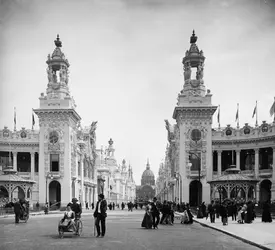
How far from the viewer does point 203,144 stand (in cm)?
7419

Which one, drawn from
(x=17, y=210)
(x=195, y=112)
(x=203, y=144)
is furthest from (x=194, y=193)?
(x=17, y=210)

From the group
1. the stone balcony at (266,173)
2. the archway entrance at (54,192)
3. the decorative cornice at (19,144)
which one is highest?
the decorative cornice at (19,144)

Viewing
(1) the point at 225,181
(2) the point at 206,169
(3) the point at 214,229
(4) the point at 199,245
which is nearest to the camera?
(4) the point at 199,245

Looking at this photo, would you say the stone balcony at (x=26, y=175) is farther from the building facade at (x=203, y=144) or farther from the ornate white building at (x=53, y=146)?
the building facade at (x=203, y=144)

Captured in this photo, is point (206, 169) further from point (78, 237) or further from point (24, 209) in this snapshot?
point (78, 237)

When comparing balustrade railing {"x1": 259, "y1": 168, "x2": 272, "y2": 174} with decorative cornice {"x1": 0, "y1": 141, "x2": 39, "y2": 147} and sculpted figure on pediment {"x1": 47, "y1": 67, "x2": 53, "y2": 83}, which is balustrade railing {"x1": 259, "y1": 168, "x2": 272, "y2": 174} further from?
sculpted figure on pediment {"x1": 47, "y1": 67, "x2": 53, "y2": 83}

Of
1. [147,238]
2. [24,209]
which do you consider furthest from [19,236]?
[24,209]

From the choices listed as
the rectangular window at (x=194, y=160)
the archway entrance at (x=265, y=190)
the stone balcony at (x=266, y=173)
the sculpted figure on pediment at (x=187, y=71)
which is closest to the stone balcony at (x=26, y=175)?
the rectangular window at (x=194, y=160)

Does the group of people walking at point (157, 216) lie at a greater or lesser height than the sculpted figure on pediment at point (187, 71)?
lesser

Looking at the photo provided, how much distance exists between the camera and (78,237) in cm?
2211

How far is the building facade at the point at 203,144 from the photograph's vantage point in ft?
238

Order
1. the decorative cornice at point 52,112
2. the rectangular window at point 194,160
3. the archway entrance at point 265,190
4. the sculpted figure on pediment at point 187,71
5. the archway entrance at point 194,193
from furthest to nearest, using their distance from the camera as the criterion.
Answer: the sculpted figure on pediment at point 187,71
the archway entrance at point 194,193
the decorative cornice at point 52,112
the archway entrance at point 265,190
the rectangular window at point 194,160

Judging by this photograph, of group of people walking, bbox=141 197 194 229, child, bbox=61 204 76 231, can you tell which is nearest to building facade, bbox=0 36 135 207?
group of people walking, bbox=141 197 194 229

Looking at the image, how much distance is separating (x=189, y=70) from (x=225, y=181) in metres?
28.2
